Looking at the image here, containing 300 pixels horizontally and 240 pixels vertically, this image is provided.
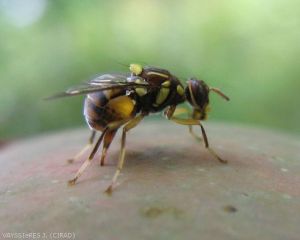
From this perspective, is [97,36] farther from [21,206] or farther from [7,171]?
[21,206]

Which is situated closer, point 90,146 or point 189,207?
point 189,207

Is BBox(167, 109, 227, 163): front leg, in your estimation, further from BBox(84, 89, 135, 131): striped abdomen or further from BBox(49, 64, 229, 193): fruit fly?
BBox(84, 89, 135, 131): striped abdomen

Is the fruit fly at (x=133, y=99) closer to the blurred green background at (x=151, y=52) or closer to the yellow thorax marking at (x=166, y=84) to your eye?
the yellow thorax marking at (x=166, y=84)

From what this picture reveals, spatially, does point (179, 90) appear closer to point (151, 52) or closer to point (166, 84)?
point (166, 84)

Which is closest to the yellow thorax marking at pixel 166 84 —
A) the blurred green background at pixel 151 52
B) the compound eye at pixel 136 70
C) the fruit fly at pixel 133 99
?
the fruit fly at pixel 133 99

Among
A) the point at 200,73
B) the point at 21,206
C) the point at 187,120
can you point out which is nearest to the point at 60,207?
the point at 21,206

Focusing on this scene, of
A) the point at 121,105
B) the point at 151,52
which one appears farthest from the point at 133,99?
the point at 151,52

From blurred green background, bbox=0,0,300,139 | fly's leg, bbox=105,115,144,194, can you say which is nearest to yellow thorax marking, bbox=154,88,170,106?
fly's leg, bbox=105,115,144,194
